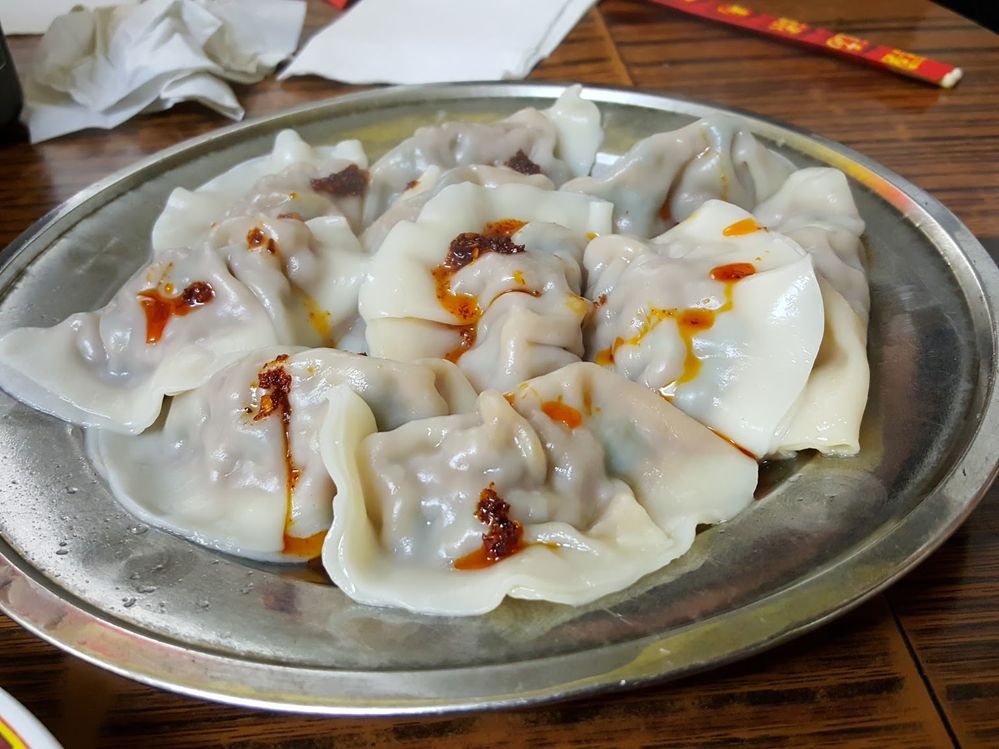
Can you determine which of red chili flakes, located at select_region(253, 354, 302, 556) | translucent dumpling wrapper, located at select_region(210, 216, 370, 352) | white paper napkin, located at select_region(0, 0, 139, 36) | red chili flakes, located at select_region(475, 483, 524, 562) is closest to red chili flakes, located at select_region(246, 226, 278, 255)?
translucent dumpling wrapper, located at select_region(210, 216, 370, 352)

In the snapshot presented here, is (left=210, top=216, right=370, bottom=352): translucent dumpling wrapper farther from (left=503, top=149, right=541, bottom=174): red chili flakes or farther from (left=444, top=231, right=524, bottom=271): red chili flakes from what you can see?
(left=503, top=149, right=541, bottom=174): red chili flakes

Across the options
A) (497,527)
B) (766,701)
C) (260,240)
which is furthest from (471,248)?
(766,701)

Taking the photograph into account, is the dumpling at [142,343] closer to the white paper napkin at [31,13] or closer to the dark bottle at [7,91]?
the dark bottle at [7,91]

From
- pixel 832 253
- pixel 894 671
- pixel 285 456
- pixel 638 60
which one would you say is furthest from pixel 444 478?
pixel 638 60

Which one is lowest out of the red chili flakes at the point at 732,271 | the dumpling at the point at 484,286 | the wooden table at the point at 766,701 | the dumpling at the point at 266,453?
the wooden table at the point at 766,701

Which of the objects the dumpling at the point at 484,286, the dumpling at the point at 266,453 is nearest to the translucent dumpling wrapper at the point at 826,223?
the dumpling at the point at 484,286

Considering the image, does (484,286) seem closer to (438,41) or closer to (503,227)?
(503,227)

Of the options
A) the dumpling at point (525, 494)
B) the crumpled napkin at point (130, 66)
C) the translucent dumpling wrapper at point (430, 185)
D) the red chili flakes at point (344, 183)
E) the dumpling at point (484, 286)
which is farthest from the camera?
the crumpled napkin at point (130, 66)

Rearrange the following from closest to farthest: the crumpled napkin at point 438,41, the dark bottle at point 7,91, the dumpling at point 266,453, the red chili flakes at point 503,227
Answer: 1. the dumpling at point 266,453
2. the red chili flakes at point 503,227
3. the dark bottle at point 7,91
4. the crumpled napkin at point 438,41
